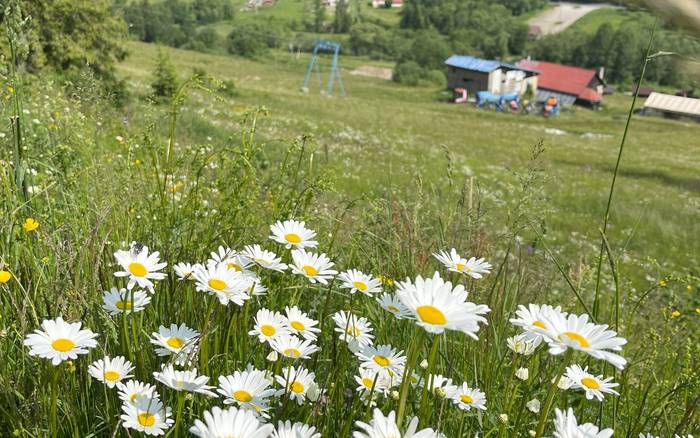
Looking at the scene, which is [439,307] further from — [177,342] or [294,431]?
[177,342]

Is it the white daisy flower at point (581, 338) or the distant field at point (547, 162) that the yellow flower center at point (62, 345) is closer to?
the white daisy flower at point (581, 338)

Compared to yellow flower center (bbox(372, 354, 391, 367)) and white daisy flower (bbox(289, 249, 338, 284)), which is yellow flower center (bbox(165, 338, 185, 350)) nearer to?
white daisy flower (bbox(289, 249, 338, 284))

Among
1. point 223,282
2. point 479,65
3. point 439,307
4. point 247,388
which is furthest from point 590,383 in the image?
point 479,65

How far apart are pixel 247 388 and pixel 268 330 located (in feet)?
0.81

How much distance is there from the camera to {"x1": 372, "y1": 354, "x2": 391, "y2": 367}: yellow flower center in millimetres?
1523

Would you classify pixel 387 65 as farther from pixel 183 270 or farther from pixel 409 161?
pixel 183 270

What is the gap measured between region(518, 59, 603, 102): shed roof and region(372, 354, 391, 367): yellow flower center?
8498 centimetres

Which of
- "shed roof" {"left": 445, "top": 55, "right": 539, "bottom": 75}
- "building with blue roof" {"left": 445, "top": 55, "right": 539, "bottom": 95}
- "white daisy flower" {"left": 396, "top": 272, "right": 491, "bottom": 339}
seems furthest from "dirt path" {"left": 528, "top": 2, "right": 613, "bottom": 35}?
"white daisy flower" {"left": 396, "top": 272, "right": 491, "bottom": 339}

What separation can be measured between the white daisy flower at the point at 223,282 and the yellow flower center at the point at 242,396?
0.21 m

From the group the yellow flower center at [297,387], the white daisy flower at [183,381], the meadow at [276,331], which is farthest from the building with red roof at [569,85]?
the white daisy flower at [183,381]

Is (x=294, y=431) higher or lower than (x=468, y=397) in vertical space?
higher

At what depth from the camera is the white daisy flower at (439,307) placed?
1.11m

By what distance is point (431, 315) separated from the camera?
45.3 inches

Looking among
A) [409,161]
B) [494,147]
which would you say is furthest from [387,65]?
[409,161]
